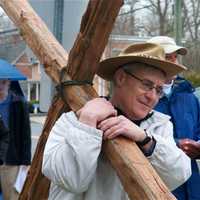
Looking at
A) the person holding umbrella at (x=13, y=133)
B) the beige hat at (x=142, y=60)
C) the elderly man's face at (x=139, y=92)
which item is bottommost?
the person holding umbrella at (x=13, y=133)

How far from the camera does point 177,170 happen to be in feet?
8.44

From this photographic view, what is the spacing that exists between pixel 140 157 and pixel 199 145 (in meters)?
1.47

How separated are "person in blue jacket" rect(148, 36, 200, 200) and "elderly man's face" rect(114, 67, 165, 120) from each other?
3.98ft

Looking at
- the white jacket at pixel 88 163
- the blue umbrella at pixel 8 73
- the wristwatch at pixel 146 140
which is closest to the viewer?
the white jacket at pixel 88 163

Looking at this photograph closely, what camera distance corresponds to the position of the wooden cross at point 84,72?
245 cm

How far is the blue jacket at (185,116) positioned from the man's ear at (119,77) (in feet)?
4.07

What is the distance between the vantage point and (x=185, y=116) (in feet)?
12.9

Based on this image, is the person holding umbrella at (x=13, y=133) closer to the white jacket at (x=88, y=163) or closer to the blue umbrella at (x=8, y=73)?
the blue umbrella at (x=8, y=73)

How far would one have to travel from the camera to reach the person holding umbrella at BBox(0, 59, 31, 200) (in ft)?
19.7

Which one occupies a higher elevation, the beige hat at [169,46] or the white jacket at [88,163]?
the beige hat at [169,46]

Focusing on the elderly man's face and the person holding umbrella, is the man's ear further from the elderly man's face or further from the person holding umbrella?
the person holding umbrella

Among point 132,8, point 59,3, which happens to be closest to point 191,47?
point 132,8

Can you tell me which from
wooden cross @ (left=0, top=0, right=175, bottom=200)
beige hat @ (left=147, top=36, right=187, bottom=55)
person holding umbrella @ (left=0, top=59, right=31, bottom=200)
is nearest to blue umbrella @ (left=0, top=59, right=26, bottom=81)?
person holding umbrella @ (left=0, top=59, right=31, bottom=200)

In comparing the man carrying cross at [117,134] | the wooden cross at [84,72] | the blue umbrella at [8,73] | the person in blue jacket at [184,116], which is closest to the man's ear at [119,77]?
the man carrying cross at [117,134]
